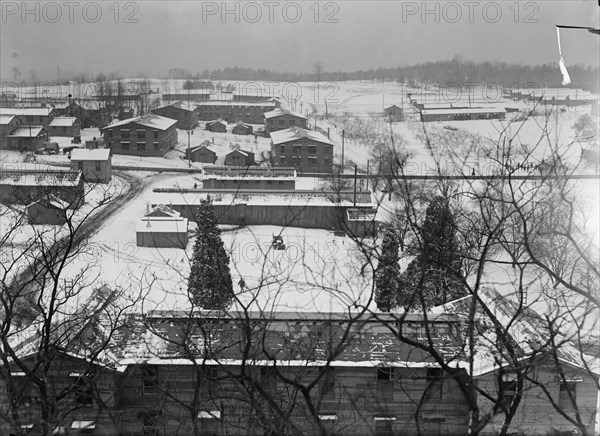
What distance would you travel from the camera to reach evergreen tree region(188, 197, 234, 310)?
2.03 meters

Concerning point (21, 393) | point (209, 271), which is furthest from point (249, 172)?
point (21, 393)

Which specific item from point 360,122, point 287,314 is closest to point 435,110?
point 360,122

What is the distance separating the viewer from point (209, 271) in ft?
8.30

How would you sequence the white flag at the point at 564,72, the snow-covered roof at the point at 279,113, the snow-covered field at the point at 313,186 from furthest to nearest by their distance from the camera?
the snow-covered roof at the point at 279,113
the snow-covered field at the point at 313,186
the white flag at the point at 564,72

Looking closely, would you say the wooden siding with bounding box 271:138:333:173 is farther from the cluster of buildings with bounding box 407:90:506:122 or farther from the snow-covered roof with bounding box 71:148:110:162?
the snow-covered roof with bounding box 71:148:110:162

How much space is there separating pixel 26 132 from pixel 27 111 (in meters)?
1.16

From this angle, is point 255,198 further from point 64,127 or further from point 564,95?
point 64,127

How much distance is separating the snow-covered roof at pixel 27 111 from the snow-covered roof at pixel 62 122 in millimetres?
171

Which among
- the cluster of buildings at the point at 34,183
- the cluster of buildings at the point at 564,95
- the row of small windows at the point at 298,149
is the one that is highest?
the cluster of buildings at the point at 564,95

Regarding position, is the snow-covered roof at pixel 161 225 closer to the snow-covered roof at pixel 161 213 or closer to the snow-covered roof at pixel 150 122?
the snow-covered roof at pixel 161 213

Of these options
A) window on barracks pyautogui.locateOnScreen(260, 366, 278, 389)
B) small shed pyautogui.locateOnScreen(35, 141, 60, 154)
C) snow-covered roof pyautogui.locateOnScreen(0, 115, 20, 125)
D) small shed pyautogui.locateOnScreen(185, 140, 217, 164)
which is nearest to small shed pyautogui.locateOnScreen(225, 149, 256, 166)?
small shed pyautogui.locateOnScreen(185, 140, 217, 164)

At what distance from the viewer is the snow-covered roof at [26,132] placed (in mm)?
8047

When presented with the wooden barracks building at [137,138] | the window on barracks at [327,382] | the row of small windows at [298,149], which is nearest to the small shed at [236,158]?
the row of small windows at [298,149]

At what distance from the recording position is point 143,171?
702 cm
